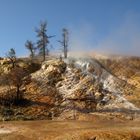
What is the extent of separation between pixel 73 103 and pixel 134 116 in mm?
10576

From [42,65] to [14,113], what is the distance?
73.7 ft

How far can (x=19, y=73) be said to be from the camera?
180 feet

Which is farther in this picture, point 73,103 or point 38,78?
point 38,78

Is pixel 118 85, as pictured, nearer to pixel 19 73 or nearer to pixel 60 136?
pixel 19 73

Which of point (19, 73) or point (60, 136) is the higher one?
point (19, 73)

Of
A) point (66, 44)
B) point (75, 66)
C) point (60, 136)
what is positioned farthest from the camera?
point (66, 44)

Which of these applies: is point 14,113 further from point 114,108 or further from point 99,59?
point 99,59

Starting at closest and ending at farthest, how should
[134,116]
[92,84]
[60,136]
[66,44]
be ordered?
[60,136]
[134,116]
[92,84]
[66,44]

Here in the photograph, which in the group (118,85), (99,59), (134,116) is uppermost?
(99,59)

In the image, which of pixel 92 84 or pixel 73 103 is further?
pixel 92 84

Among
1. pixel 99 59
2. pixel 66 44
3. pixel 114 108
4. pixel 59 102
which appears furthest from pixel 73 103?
pixel 66 44

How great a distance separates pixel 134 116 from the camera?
46656mm

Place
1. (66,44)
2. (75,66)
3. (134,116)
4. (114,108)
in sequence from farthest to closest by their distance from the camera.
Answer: (66,44) < (75,66) < (114,108) < (134,116)

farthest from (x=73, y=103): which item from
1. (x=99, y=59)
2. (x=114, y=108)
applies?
(x=99, y=59)
